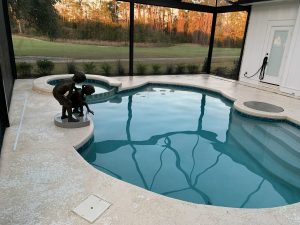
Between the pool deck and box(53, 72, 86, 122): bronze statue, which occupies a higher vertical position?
box(53, 72, 86, 122): bronze statue

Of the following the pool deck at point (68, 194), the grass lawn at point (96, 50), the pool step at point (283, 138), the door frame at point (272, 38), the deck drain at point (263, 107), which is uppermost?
the door frame at point (272, 38)

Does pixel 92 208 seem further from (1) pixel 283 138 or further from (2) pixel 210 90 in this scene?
(2) pixel 210 90

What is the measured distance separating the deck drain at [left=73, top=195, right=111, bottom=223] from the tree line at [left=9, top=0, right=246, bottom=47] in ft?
34.5

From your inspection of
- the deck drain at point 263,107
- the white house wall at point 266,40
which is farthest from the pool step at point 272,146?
the white house wall at point 266,40

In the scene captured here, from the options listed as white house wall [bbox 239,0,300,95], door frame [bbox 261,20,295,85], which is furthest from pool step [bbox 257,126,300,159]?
door frame [bbox 261,20,295,85]

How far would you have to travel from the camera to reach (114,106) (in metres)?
6.27

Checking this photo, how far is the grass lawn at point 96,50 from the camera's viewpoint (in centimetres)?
1456

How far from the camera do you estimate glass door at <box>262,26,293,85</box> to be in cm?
804

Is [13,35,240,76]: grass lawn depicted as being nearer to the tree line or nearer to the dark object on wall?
the tree line

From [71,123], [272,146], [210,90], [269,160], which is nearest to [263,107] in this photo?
[272,146]

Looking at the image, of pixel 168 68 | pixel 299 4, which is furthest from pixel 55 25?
pixel 299 4

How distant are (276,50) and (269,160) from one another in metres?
5.81

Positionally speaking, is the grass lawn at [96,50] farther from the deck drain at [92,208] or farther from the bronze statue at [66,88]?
the deck drain at [92,208]

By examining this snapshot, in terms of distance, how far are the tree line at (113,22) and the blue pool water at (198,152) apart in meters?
7.02
